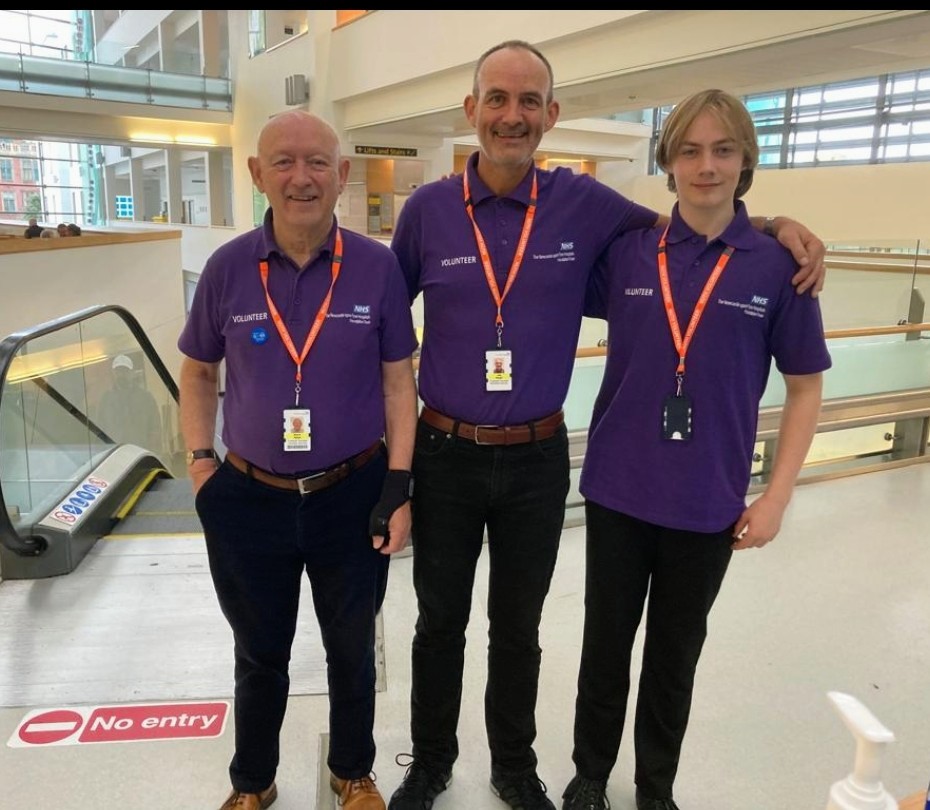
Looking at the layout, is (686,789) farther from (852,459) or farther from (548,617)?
(852,459)

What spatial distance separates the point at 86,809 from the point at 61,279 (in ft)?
33.7

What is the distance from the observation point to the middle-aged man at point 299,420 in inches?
68.6

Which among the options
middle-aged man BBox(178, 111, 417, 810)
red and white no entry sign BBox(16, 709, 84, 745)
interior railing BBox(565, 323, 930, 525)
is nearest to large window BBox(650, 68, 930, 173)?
interior railing BBox(565, 323, 930, 525)

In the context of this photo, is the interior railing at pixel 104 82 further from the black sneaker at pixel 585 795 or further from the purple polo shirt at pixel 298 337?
the black sneaker at pixel 585 795

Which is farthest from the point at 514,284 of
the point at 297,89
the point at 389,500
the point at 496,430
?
the point at 297,89

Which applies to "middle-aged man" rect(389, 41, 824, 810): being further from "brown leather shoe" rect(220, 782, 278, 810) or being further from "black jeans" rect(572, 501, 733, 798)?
"brown leather shoe" rect(220, 782, 278, 810)

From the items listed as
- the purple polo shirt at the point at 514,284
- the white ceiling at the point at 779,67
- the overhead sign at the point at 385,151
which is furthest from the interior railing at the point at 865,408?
the overhead sign at the point at 385,151

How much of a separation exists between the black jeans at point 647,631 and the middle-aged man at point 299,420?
1.82 feet

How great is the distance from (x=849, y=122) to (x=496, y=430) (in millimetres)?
16065

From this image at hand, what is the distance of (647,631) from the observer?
6.44 ft

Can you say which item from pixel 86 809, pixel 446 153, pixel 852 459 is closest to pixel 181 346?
pixel 86 809

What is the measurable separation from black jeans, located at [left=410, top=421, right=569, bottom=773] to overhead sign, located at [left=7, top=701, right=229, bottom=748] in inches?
30.4

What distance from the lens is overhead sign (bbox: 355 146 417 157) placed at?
14742mm

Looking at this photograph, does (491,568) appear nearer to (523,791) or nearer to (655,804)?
(523,791)
